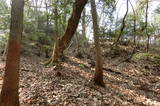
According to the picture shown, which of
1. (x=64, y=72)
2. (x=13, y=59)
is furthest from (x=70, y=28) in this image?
(x=13, y=59)

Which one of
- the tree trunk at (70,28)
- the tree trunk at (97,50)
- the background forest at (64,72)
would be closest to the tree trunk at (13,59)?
the background forest at (64,72)

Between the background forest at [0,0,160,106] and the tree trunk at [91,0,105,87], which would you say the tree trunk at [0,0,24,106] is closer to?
the background forest at [0,0,160,106]

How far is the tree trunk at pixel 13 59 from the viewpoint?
5055 millimetres

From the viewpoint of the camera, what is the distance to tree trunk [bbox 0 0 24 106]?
16.6ft

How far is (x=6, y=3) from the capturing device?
14.3m

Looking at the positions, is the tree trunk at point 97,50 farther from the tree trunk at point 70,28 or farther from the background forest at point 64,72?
the tree trunk at point 70,28

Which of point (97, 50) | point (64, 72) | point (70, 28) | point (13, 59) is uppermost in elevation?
point (70, 28)

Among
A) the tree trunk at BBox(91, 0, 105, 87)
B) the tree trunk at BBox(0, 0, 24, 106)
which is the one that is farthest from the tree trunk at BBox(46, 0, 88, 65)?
the tree trunk at BBox(0, 0, 24, 106)

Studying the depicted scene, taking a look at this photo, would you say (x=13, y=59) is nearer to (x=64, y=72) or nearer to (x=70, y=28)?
(x=64, y=72)

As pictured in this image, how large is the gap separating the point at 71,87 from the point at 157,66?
11.0m

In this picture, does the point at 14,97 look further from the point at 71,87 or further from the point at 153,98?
the point at 153,98

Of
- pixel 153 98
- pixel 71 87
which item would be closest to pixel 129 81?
pixel 153 98

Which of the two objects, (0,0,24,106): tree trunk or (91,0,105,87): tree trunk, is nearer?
(0,0,24,106): tree trunk

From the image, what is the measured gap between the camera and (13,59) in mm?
5086
